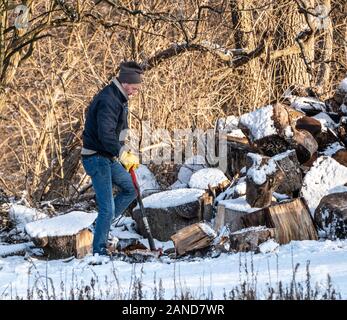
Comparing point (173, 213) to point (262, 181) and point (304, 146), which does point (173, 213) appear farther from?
point (304, 146)

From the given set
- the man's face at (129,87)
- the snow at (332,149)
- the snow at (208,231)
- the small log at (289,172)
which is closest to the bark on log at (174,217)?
the small log at (289,172)

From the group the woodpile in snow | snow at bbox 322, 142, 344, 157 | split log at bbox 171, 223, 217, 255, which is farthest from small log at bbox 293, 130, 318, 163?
split log at bbox 171, 223, 217, 255

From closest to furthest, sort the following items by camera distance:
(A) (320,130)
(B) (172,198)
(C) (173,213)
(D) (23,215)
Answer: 1. (C) (173,213)
2. (B) (172,198)
3. (A) (320,130)
4. (D) (23,215)

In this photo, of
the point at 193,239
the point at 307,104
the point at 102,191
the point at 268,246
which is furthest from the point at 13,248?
the point at 307,104

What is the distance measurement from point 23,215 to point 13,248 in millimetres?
1007

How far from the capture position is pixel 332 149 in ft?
33.7

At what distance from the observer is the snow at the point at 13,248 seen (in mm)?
9471

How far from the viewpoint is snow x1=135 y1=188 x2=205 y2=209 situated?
32.2ft

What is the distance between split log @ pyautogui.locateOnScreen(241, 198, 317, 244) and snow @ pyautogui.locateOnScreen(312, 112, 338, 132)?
1831 millimetres

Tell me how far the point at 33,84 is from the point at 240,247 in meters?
5.47

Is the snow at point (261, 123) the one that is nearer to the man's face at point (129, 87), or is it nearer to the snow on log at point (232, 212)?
the snow on log at point (232, 212)

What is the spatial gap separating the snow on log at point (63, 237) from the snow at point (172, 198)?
87 cm

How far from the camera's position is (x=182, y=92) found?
12719 millimetres
